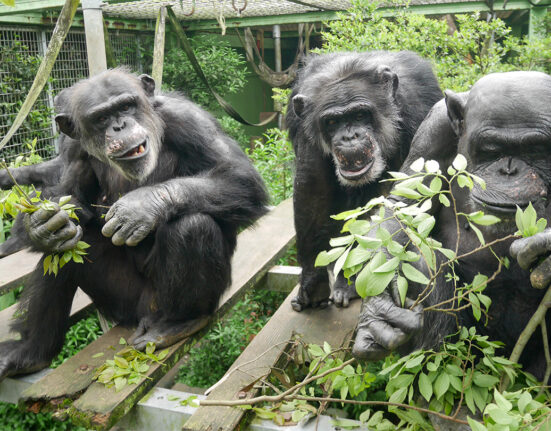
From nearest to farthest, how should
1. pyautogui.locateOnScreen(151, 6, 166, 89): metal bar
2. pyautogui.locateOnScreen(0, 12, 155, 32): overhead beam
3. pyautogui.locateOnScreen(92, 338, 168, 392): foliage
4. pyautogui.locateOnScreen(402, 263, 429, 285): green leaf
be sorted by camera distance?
pyautogui.locateOnScreen(402, 263, 429, 285): green leaf → pyautogui.locateOnScreen(92, 338, 168, 392): foliage → pyautogui.locateOnScreen(151, 6, 166, 89): metal bar → pyautogui.locateOnScreen(0, 12, 155, 32): overhead beam

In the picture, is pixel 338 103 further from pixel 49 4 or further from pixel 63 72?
pixel 63 72

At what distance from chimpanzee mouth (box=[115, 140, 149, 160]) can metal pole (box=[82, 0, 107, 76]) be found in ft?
7.02

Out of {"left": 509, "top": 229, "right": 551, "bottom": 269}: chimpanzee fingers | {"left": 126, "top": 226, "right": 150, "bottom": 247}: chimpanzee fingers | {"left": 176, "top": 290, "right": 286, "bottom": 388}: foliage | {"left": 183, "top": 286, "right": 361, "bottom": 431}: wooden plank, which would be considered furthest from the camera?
{"left": 176, "top": 290, "right": 286, "bottom": 388}: foliage

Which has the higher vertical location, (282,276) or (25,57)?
(25,57)

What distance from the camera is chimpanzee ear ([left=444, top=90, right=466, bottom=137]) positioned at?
2508 millimetres

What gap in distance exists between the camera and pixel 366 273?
2.05 m

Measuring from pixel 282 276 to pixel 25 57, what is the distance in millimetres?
5846

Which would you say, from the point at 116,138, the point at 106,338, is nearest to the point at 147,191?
the point at 116,138

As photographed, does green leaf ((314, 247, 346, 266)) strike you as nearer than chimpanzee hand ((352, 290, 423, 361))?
Yes

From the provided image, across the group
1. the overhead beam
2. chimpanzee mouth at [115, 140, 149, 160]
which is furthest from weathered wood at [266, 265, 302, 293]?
the overhead beam

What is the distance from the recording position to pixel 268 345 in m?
3.38

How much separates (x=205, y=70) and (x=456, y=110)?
8.82 meters

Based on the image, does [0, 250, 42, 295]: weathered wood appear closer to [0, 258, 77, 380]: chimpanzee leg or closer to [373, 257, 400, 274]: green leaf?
[0, 258, 77, 380]: chimpanzee leg

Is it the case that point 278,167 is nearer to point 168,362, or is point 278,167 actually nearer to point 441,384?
point 168,362
